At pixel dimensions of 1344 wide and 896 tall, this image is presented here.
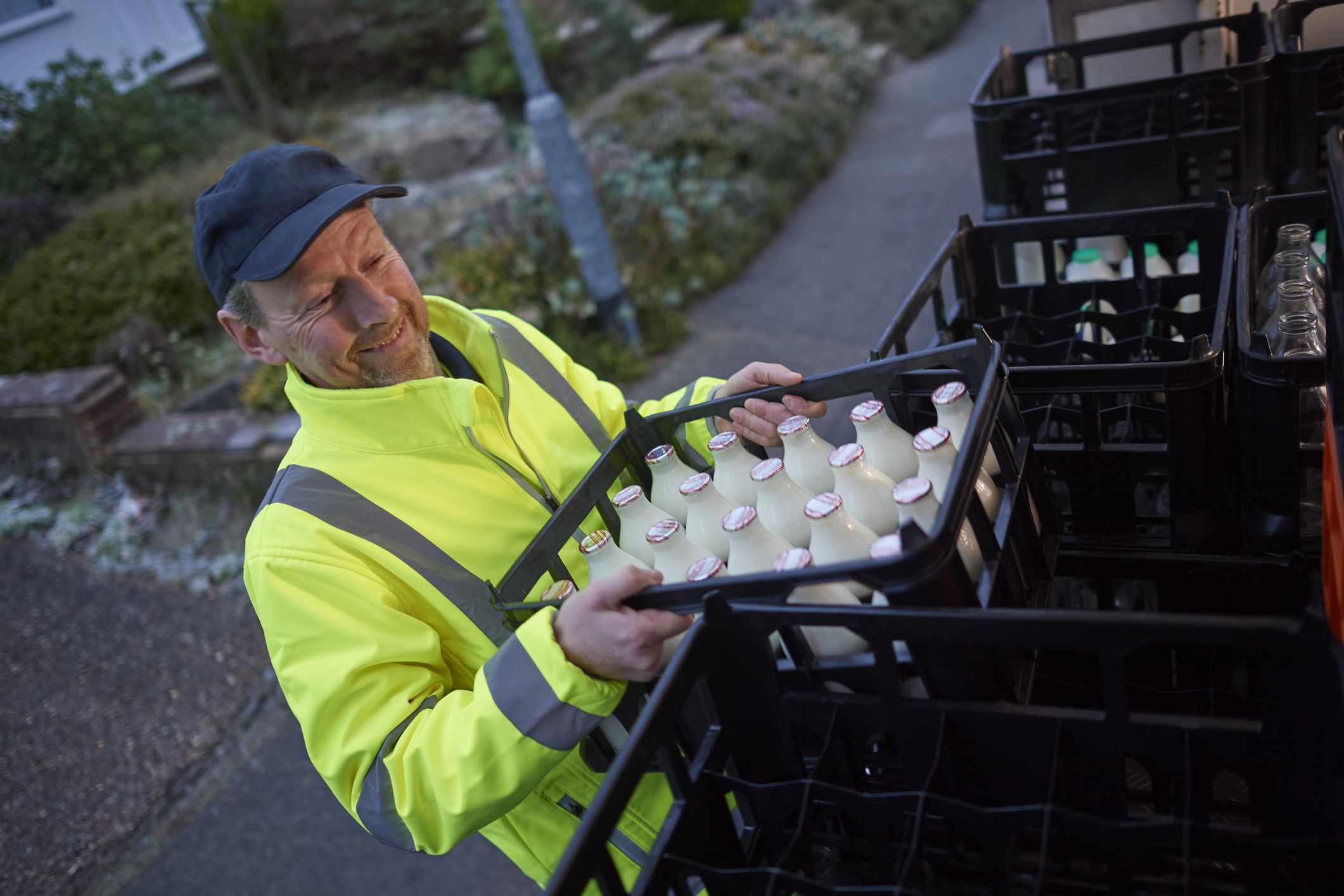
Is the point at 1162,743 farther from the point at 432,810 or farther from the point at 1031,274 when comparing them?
the point at 1031,274

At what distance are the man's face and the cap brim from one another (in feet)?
0.13

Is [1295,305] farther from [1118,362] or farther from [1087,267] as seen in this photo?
[1087,267]

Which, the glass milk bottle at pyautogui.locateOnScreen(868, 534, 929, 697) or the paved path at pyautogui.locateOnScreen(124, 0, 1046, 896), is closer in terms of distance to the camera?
the glass milk bottle at pyautogui.locateOnScreen(868, 534, 929, 697)

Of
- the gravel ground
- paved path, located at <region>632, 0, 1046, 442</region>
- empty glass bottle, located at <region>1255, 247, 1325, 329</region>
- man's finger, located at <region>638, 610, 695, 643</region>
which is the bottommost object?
paved path, located at <region>632, 0, 1046, 442</region>

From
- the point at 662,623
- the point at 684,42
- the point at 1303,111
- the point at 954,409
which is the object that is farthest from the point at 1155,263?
the point at 684,42

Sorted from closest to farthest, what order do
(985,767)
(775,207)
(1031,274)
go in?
1. (985,767)
2. (1031,274)
3. (775,207)

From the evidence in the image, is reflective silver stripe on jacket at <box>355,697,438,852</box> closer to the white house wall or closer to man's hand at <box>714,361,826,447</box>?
man's hand at <box>714,361,826,447</box>

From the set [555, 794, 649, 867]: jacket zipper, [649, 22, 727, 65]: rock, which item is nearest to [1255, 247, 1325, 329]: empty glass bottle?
[555, 794, 649, 867]: jacket zipper

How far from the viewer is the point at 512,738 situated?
1.45m

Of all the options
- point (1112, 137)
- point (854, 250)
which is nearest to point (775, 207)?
point (854, 250)

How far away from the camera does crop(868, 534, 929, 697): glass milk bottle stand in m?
1.32

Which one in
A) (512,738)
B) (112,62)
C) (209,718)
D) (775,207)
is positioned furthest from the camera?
(112,62)

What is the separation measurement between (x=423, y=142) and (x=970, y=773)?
1042 centimetres

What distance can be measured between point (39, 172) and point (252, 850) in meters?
8.79
